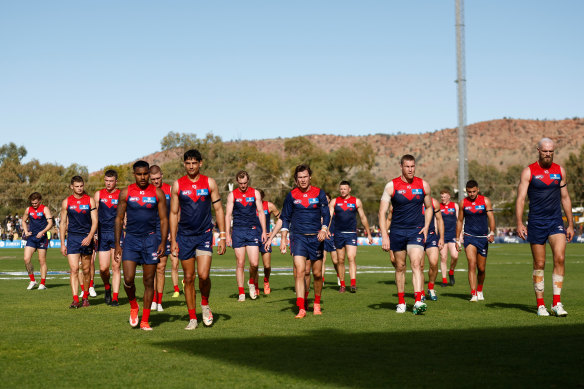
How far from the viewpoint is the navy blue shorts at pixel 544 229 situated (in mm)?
11609

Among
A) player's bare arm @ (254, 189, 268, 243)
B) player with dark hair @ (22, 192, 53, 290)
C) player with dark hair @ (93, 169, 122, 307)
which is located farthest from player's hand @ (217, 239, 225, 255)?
player with dark hair @ (22, 192, 53, 290)

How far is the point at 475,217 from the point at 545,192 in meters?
3.57

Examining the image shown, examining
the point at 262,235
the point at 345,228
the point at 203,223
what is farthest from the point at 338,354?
the point at 345,228

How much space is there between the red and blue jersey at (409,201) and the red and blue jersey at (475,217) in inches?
122

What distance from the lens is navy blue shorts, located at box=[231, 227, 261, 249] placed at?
50.5 feet

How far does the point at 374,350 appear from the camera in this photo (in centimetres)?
851

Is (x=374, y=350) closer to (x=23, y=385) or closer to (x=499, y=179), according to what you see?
(x=23, y=385)

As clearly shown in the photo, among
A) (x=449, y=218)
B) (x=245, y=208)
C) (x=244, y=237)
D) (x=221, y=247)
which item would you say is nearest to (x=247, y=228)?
(x=244, y=237)

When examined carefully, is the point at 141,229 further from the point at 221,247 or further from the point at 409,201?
the point at 409,201

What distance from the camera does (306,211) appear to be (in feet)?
39.9

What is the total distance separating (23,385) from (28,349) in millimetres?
2134

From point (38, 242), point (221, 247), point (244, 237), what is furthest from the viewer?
point (38, 242)

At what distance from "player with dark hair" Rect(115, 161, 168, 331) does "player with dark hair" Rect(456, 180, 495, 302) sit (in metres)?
6.70

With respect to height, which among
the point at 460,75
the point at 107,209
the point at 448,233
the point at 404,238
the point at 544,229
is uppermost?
the point at 460,75
